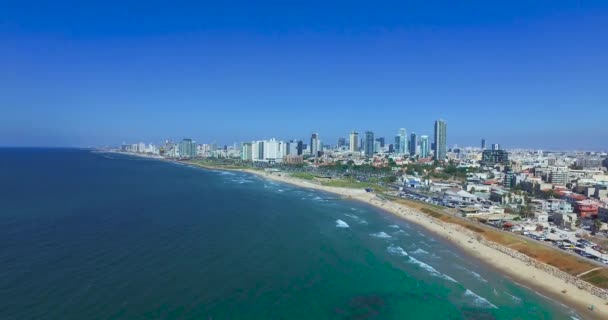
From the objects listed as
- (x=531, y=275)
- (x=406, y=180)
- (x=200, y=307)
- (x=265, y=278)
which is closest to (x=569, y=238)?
(x=531, y=275)

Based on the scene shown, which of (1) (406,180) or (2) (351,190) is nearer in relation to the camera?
(2) (351,190)

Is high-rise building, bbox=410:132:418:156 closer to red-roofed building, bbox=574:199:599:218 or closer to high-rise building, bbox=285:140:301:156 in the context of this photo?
high-rise building, bbox=285:140:301:156

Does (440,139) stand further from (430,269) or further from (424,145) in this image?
(430,269)

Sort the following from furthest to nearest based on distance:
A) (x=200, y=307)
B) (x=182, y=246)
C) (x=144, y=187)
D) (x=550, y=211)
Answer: (x=144, y=187) → (x=550, y=211) → (x=182, y=246) → (x=200, y=307)

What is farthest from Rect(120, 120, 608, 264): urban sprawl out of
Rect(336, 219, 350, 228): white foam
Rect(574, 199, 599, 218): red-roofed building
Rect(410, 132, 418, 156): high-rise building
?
Rect(410, 132, 418, 156): high-rise building

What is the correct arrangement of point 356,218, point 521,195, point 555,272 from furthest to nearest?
point 521,195
point 356,218
point 555,272

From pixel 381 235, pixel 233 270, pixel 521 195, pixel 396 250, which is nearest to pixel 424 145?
pixel 521 195

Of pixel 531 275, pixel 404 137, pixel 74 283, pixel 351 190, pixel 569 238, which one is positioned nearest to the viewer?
pixel 74 283

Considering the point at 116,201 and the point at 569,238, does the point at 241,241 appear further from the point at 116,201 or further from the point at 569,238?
the point at 569,238
